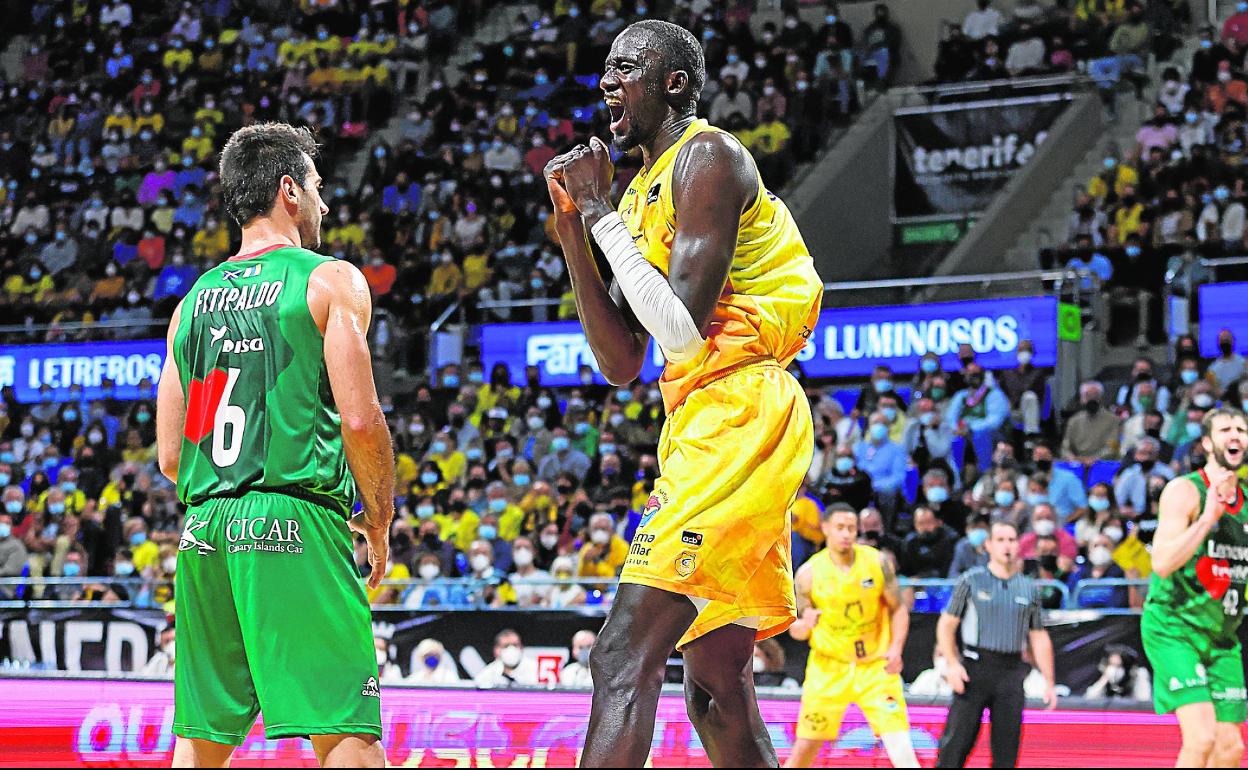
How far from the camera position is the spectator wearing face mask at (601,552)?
48.2 ft

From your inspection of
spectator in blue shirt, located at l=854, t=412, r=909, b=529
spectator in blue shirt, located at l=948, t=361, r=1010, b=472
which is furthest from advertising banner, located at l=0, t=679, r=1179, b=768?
spectator in blue shirt, located at l=948, t=361, r=1010, b=472

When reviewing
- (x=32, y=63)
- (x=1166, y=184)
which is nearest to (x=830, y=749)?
(x=1166, y=184)

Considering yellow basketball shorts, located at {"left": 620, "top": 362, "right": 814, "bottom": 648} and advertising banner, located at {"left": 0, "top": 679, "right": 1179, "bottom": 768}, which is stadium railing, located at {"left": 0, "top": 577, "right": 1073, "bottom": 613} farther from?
yellow basketball shorts, located at {"left": 620, "top": 362, "right": 814, "bottom": 648}

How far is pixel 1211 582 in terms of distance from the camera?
8.15 m

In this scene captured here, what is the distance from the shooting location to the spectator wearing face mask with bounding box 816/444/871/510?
50.0ft

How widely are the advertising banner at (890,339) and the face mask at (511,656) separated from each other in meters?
4.27

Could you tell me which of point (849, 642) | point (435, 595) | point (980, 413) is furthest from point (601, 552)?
point (849, 642)

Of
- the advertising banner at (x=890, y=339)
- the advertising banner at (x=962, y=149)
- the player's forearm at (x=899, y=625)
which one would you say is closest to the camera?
the player's forearm at (x=899, y=625)

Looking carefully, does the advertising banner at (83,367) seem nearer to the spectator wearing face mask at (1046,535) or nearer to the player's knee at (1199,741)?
the spectator wearing face mask at (1046,535)

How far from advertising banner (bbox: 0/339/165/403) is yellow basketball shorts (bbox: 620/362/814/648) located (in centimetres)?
1744

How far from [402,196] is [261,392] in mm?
19625

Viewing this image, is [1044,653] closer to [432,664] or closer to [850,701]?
[850,701]

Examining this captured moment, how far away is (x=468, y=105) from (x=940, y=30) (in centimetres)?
724

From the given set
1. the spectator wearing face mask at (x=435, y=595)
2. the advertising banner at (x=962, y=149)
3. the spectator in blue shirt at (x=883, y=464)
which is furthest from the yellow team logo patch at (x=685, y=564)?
the advertising banner at (x=962, y=149)
